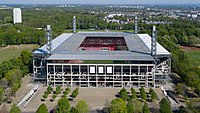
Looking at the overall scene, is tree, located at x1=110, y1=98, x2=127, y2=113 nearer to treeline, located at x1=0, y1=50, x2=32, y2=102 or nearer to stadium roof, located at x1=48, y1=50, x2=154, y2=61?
stadium roof, located at x1=48, y1=50, x2=154, y2=61

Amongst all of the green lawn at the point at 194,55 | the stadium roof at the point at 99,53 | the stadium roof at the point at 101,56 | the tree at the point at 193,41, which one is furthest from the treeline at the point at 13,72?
the tree at the point at 193,41

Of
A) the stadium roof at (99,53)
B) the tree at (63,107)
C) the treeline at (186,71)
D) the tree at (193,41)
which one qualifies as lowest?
the tree at (63,107)

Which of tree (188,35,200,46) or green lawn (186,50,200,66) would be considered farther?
tree (188,35,200,46)

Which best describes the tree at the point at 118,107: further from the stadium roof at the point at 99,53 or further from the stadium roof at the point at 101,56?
the stadium roof at the point at 99,53

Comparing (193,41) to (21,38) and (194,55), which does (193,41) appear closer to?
(194,55)

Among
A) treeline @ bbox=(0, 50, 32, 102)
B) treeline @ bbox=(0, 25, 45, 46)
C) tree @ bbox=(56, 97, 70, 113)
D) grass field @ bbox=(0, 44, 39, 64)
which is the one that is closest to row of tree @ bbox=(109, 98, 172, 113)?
tree @ bbox=(56, 97, 70, 113)
